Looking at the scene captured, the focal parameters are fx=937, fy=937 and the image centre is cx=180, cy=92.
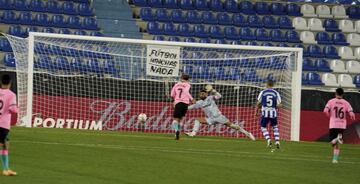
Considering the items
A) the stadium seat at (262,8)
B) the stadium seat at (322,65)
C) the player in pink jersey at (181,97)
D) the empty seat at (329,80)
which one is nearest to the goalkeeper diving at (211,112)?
the player in pink jersey at (181,97)

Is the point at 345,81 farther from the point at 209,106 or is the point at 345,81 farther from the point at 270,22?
the point at 209,106

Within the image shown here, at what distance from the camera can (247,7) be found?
1738 inches

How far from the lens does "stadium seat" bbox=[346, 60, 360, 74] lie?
4103 cm

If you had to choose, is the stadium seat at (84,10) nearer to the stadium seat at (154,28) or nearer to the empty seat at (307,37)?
the stadium seat at (154,28)

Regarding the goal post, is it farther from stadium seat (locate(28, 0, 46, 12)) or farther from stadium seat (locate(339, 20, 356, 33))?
stadium seat (locate(339, 20, 356, 33))

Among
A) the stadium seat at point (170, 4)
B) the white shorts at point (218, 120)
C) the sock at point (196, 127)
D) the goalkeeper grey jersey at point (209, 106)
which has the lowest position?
the sock at point (196, 127)

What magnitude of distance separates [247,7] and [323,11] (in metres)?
3.82

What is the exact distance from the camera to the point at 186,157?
20484 millimetres

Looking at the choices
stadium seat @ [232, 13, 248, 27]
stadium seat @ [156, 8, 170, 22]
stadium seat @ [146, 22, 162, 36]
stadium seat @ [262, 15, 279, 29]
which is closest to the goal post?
stadium seat @ [146, 22, 162, 36]

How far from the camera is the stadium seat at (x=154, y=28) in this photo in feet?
131

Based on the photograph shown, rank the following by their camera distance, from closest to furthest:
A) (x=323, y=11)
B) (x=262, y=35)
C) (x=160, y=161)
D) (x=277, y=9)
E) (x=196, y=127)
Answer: (x=160, y=161) → (x=196, y=127) → (x=262, y=35) → (x=277, y=9) → (x=323, y=11)

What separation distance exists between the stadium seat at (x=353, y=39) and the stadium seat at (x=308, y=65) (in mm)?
3656

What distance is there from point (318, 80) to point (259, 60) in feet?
18.2

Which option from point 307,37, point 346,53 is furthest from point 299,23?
point 346,53
